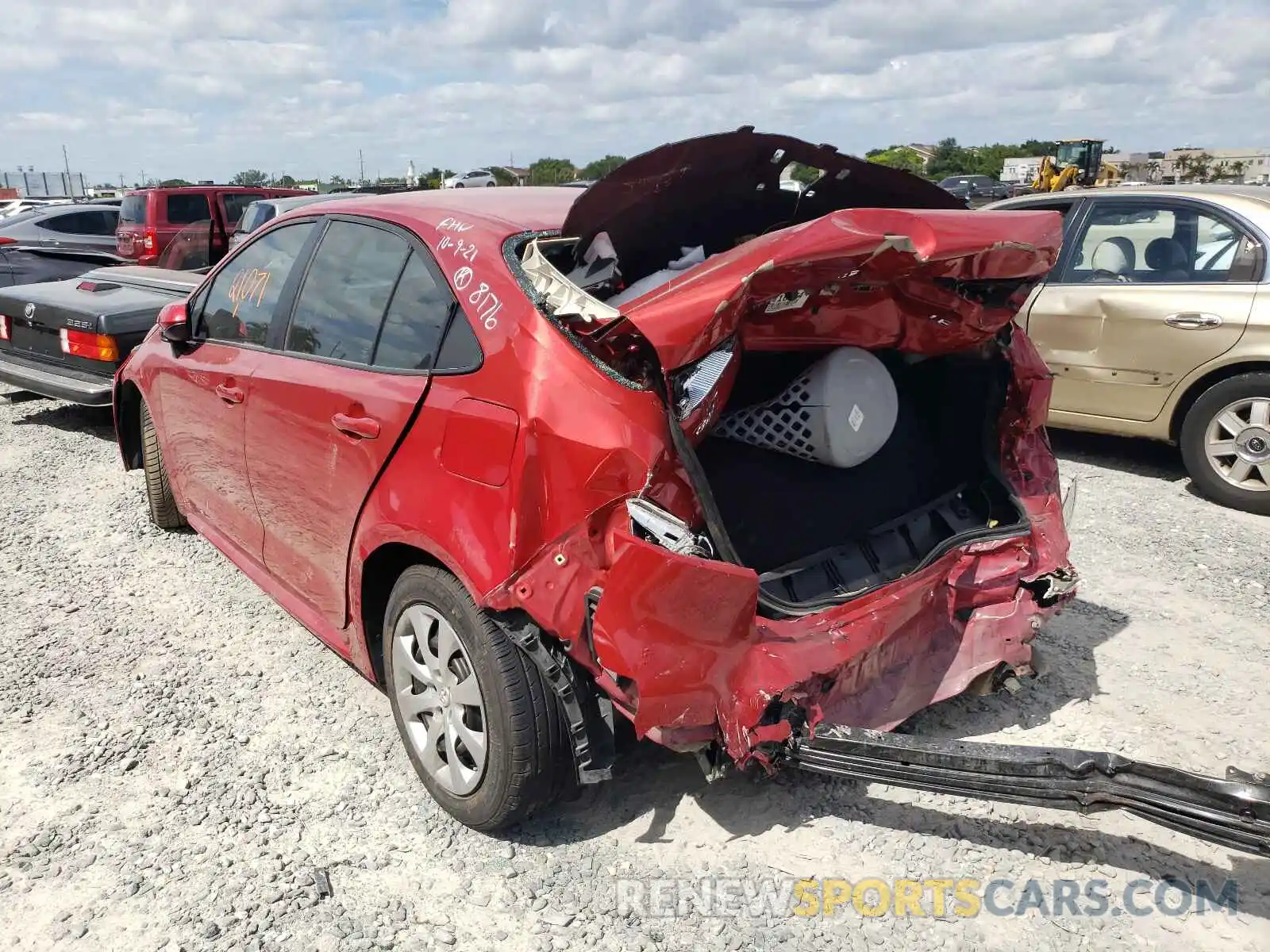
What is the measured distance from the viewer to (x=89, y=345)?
638cm

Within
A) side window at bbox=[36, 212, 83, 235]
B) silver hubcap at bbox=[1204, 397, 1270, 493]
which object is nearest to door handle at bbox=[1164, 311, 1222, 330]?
silver hubcap at bbox=[1204, 397, 1270, 493]

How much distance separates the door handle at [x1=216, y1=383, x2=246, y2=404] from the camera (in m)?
3.57

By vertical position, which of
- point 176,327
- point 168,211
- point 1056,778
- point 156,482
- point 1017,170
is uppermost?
point 1017,170

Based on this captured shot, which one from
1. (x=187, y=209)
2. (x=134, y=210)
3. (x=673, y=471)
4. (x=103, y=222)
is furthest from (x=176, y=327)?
(x=103, y=222)

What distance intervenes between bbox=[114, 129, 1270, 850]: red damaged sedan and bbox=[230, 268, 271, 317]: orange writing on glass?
0.04 metres

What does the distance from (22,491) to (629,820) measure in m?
4.90

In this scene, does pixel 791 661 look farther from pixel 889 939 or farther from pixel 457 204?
pixel 457 204

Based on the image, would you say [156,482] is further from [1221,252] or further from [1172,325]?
[1221,252]

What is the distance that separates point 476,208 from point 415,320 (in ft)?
1.61

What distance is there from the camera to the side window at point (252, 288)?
359 centimetres

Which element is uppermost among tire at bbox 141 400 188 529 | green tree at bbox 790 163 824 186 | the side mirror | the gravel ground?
green tree at bbox 790 163 824 186

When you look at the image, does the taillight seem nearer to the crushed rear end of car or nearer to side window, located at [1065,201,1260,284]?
the crushed rear end of car

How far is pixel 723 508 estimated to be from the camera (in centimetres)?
292

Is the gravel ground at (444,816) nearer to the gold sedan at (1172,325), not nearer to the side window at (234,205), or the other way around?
the gold sedan at (1172,325)
